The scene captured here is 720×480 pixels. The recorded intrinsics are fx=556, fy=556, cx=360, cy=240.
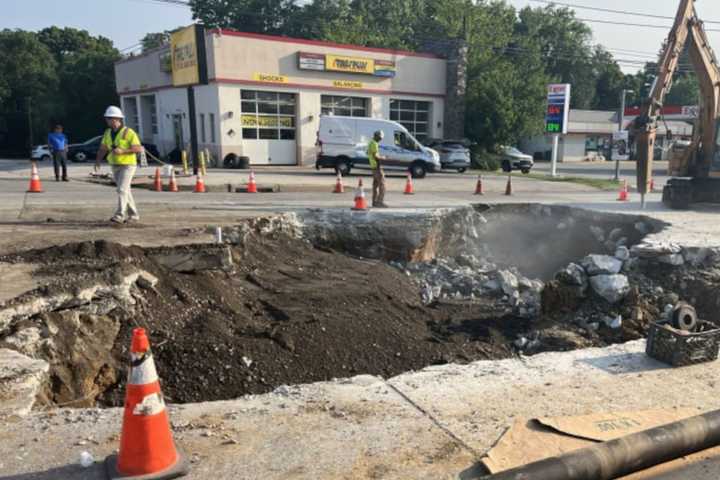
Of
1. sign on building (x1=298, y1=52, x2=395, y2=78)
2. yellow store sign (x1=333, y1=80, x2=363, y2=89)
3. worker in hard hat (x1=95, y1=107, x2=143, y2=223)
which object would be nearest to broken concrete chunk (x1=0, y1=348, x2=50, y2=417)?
worker in hard hat (x1=95, y1=107, x2=143, y2=223)

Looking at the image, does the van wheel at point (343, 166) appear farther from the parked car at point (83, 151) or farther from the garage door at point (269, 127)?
the parked car at point (83, 151)

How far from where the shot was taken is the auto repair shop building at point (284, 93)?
25672mm

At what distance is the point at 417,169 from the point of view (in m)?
23.7

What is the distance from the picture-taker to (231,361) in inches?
217

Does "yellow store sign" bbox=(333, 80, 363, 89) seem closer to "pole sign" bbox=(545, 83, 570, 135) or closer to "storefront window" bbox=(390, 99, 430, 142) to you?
"storefront window" bbox=(390, 99, 430, 142)

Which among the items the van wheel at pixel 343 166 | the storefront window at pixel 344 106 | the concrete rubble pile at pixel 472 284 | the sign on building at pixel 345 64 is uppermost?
the sign on building at pixel 345 64

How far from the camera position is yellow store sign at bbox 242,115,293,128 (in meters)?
26.5

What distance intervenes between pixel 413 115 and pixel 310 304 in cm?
A: 2639

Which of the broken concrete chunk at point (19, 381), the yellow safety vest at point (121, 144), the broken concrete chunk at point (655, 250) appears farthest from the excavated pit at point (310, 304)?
the yellow safety vest at point (121, 144)

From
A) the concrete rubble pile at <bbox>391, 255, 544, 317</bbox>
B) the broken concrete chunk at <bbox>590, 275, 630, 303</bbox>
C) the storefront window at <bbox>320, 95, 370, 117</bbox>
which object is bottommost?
the concrete rubble pile at <bbox>391, 255, 544, 317</bbox>

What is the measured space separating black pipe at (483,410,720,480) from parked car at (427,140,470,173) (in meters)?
24.9

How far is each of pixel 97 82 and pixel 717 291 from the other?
43.8m

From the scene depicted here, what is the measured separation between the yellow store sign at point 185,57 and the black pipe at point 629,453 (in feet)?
64.9

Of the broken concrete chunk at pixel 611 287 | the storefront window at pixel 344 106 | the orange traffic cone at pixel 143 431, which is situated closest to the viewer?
the orange traffic cone at pixel 143 431
